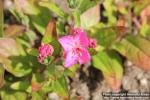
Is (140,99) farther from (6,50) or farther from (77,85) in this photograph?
(6,50)

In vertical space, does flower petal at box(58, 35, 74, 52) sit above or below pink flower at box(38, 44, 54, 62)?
above

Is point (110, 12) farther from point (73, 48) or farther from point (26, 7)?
point (73, 48)

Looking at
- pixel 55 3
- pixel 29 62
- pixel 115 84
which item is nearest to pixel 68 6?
pixel 55 3

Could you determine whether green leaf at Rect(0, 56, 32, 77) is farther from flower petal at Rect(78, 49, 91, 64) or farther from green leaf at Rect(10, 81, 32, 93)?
flower petal at Rect(78, 49, 91, 64)

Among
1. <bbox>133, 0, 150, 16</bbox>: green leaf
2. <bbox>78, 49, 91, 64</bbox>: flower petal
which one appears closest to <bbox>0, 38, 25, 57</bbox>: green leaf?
<bbox>78, 49, 91, 64</bbox>: flower petal

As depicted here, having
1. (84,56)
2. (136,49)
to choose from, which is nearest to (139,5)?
(136,49)

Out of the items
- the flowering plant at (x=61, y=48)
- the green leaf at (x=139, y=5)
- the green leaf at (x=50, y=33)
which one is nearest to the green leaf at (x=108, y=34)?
the flowering plant at (x=61, y=48)

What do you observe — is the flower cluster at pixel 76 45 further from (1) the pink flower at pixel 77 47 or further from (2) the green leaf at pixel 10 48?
(2) the green leaf at pixel 10 48
